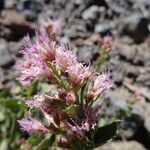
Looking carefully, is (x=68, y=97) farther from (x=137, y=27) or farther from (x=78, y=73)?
(x=137, y=27)

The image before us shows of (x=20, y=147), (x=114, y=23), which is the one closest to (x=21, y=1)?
(x=114, y=23)

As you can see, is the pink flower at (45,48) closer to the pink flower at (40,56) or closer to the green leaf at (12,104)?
the pink flower at (40,56)

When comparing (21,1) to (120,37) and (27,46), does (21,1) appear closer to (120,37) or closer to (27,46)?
(120,37)

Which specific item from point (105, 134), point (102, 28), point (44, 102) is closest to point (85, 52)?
point (102, 28)

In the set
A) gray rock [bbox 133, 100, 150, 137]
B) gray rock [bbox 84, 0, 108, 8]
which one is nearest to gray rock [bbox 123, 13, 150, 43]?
gray rock [bbox 84, 0, 108, 8]

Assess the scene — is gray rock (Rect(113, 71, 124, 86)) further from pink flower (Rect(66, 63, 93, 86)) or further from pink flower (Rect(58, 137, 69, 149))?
pink flower (Rect(66, 63, 93, 86))

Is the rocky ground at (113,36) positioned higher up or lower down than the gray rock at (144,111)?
higher up

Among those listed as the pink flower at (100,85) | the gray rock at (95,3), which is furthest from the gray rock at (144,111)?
the pink flower at (100,85)
